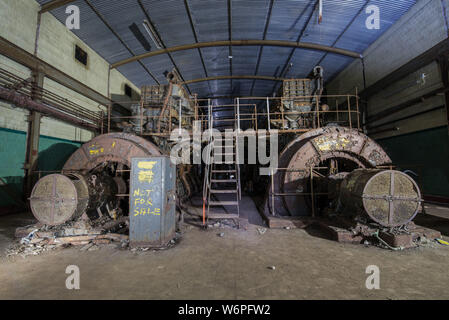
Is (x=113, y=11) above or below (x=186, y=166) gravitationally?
above

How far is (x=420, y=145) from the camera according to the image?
884 centimetres

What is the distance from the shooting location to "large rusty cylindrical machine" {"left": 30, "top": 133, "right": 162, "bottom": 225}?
196 inches

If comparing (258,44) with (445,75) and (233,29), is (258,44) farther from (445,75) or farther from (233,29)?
(445,75)

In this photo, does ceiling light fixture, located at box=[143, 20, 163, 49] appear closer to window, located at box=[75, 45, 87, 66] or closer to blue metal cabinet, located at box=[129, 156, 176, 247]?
window, located at box=[75, 45, 87, 66]

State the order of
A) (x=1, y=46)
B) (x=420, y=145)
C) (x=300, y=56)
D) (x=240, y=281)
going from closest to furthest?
(x=240, y=281) → (x=1, y=46) → (x=420, y=145) → (x=300, y=56)

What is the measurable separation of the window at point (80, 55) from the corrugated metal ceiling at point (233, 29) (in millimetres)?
639

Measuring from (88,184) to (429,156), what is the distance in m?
13.3

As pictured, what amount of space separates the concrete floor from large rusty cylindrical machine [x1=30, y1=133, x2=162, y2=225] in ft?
3.46

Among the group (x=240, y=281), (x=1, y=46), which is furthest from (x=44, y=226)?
(x=1, y=46)

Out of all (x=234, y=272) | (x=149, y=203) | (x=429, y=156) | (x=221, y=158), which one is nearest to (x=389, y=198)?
(x=234, y=272)

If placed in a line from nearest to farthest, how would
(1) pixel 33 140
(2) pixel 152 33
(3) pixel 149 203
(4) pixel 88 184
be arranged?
(3) pixel 149 203, (4) pixel 88 184, (1) pixel 33 140, (2) pixel 152 33

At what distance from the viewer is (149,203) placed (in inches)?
177
